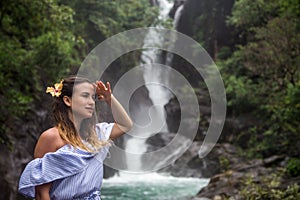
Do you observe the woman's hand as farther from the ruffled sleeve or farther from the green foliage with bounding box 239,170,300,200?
the green foliage with bounding box 239,170,300,200

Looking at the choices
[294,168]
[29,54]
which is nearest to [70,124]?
[29,54]

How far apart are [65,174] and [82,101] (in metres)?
0.38

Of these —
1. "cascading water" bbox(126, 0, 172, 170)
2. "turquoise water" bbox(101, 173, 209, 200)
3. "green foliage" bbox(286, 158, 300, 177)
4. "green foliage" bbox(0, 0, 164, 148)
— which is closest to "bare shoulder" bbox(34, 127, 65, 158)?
"cascading water" bbox(126, 0, 172, 170)

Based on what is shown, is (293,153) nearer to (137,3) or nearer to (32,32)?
(32,32)

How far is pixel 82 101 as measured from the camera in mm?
2145

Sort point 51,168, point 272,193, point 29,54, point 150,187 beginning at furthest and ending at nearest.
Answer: point 150,187 → point 29,54 → point 272,193 → point 51,168

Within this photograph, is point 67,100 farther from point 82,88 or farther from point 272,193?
point 272,193

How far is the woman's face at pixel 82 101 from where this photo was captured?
7.03 ft

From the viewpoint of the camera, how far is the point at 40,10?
8.10 metres

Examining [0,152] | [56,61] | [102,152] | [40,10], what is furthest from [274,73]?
[102,152]

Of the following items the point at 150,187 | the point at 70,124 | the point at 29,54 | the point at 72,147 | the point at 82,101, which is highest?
the point at 29,54

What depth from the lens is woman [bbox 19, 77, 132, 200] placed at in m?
2.00

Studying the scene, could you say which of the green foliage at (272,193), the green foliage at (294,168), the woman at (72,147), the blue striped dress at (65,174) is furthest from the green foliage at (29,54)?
the blue striped dress at (65,174)

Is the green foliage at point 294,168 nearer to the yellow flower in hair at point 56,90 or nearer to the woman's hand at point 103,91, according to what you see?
the woman's hand at point 103,91
